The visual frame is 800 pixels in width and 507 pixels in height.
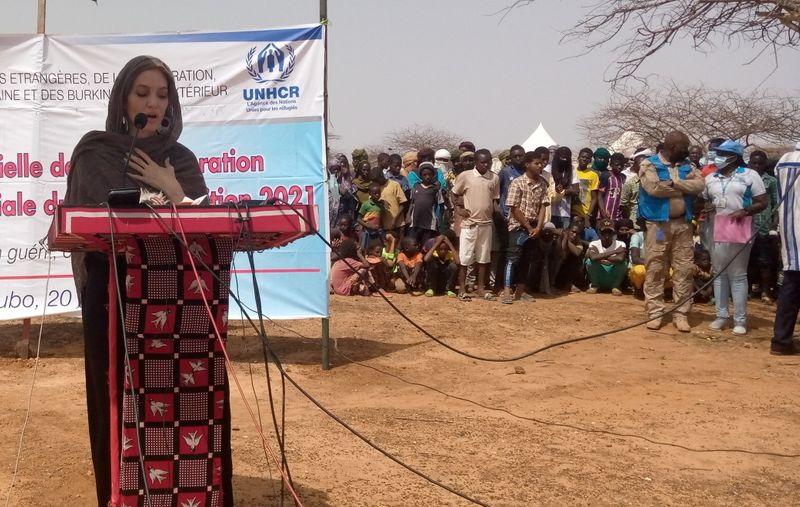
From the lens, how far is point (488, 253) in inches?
455

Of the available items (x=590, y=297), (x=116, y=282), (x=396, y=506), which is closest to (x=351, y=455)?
(x=396, y=506)

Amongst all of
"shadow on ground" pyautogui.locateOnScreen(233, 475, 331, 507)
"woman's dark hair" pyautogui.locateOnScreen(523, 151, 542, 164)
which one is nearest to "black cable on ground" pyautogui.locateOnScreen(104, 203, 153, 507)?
"shadow on ground" pyautogui.locateOnScreen(233, 475, 331, 507)

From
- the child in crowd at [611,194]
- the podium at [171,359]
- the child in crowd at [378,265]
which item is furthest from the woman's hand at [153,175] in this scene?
the child in crowd at [611,194]

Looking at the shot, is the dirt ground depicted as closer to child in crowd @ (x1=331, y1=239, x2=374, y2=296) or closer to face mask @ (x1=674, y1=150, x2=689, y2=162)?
child in crowd @ (x1=331, y1=239, x2=374, y2=296)

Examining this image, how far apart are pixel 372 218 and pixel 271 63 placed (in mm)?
4981

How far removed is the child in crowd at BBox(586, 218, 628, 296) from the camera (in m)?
12.0

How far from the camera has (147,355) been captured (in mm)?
3518

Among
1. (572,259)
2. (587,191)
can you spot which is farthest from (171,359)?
(587,191)

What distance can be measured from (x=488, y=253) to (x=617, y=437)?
5890 millimetres

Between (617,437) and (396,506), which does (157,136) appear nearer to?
(396,506)

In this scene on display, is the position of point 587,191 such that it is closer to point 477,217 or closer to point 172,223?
A: point 477,217

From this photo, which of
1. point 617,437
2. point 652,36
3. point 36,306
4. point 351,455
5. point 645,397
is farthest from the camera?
point 652,36

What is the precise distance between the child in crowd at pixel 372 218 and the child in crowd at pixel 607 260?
2.94 m

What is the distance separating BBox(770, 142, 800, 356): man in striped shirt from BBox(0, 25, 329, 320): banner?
425 centimetres
